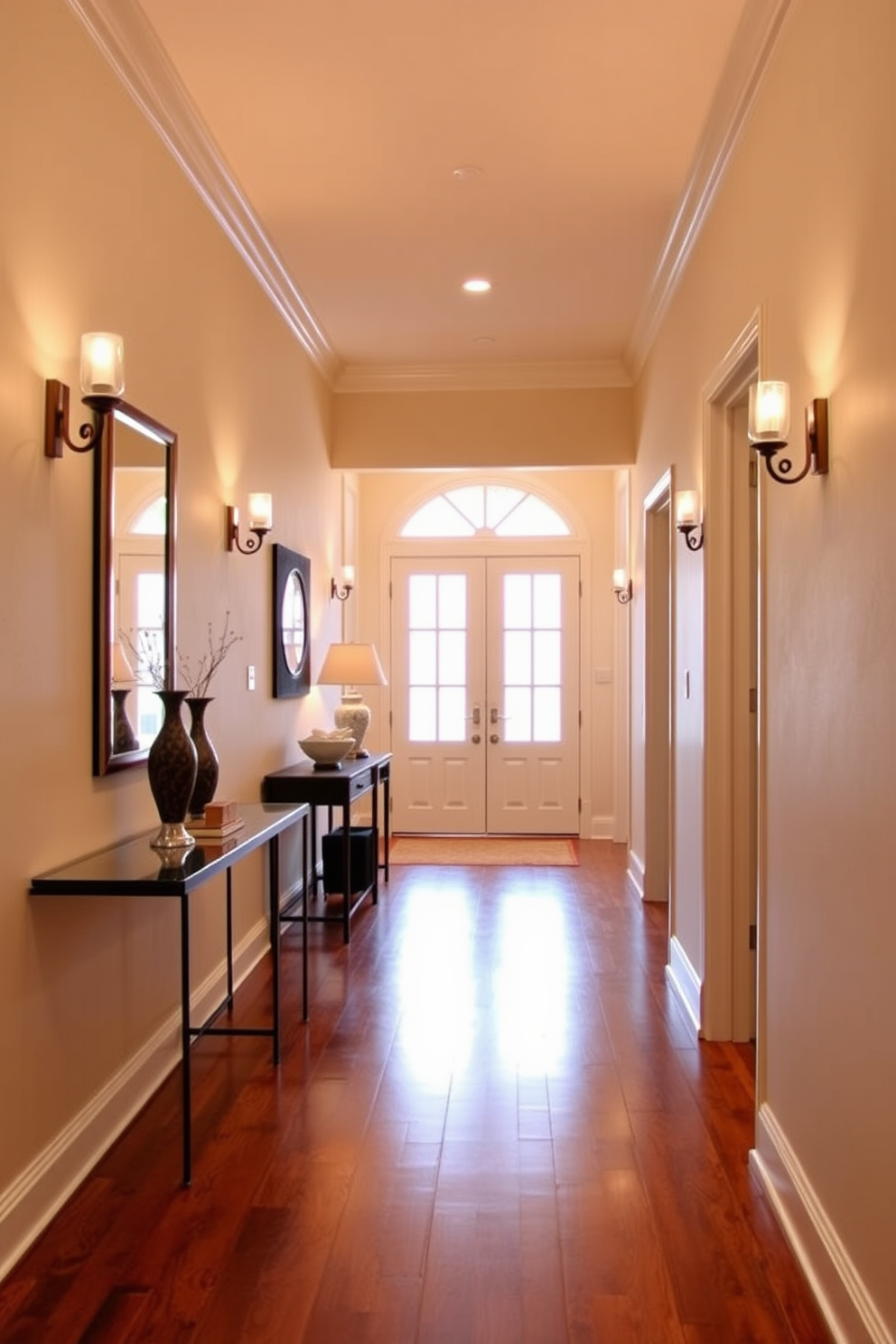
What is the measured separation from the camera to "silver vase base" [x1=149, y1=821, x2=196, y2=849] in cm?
264

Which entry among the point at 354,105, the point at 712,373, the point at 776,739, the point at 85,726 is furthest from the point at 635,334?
the point at 85,726

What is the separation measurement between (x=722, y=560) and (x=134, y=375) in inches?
78.6

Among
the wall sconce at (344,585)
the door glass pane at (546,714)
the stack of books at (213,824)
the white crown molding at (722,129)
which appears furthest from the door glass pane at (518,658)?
the stack of books at (213,824)

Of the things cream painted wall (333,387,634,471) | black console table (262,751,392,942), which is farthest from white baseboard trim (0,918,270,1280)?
cream painted wall (333,387,634,471)

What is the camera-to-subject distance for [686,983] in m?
3.89

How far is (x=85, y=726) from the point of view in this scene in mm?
2631

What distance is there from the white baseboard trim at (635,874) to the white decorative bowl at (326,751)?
191 centimetres

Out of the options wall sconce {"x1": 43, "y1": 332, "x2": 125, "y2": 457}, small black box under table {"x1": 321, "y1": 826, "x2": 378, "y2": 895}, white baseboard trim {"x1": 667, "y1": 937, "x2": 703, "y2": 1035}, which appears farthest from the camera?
small black box under table {"x1": 321, "y1": 826, "x2": 378, "y2": 895}

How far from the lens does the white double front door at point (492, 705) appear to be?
7.70 meters

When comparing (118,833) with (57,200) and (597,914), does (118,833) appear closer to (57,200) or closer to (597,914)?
(57,200)

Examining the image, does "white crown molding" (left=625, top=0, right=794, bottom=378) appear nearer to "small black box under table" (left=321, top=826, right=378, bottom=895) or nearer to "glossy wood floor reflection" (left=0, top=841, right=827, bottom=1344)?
"glossy wood floor reflection" (left=0, top=841, right=827, bottom=1344)

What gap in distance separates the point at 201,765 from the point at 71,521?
0.91 meters

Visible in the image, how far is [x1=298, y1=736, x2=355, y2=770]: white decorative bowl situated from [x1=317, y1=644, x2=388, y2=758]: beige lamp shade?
462 millimetres

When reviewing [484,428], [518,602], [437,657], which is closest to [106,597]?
[484,428]
